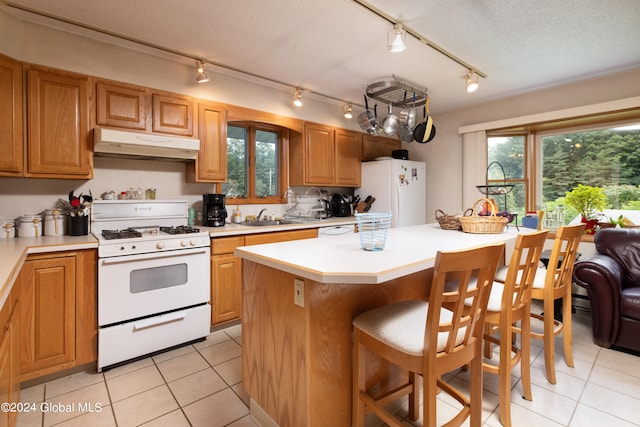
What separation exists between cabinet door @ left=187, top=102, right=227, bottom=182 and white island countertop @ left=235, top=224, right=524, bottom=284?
1.59 m

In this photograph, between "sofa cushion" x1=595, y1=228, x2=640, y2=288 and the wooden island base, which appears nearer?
the wooden island base

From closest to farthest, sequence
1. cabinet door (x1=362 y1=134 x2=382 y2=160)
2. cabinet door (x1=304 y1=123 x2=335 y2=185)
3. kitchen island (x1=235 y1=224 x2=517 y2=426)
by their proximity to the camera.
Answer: kitchen island (x1=235 y1=224 x2=517 y2=426) → cabinet door (x1=304 y1=123 x2=335 y2=185) → cabinet door (x1=362 y1=134 x2=382 y2=160)

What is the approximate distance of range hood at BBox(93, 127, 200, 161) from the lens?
2371 mm

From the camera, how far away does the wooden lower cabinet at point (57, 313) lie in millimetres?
1952

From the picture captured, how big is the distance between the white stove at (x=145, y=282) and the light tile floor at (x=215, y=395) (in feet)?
0.59

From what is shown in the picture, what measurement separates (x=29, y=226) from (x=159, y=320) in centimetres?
115

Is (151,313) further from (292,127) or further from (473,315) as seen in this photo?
(292,127)

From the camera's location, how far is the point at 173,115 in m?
2.86

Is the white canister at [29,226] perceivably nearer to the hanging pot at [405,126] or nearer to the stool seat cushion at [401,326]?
the stool seat cushion at [401,326]

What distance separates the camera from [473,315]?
123 centimetres

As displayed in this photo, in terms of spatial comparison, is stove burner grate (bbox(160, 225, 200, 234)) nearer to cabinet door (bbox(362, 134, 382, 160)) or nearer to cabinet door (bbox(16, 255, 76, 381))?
cabinet door (bbox(16, 255, 76, 381))

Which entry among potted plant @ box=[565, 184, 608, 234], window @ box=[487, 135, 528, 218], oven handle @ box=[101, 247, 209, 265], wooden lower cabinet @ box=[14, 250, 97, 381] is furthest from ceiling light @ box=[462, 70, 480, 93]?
wooden lower cabinet @ box=[14, 250, 97, 381]

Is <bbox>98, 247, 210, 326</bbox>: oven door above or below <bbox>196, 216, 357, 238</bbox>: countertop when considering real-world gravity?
below

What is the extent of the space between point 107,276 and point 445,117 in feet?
15.0
